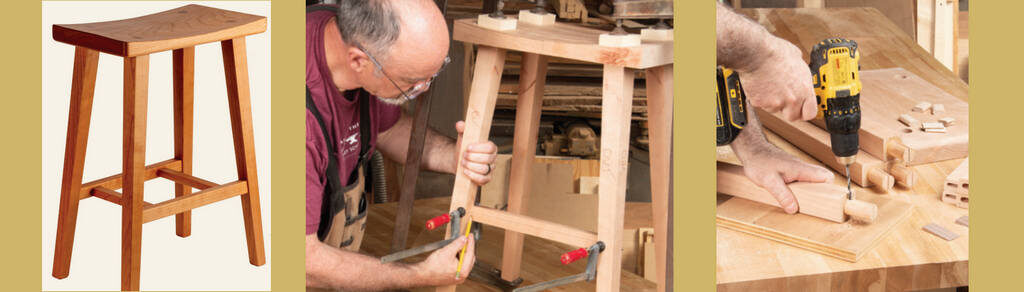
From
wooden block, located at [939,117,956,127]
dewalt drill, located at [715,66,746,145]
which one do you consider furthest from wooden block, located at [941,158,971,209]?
dewalt drill, located at [715,66,746,145]

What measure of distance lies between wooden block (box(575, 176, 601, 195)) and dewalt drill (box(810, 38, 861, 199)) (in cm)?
110

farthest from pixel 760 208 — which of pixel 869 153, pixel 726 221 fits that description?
pixel 869 153

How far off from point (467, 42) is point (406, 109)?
0.37m

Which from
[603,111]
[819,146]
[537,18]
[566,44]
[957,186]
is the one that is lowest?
[957,186]

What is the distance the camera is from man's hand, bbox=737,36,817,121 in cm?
475

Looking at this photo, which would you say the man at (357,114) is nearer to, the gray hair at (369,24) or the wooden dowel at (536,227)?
the gray hair at (369,24)

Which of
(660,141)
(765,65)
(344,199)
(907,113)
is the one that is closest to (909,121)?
(907,113)

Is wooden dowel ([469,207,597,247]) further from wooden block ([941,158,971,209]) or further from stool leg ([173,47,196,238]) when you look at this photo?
stool leg ([173,47,196,238])

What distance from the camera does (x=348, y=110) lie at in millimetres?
5102

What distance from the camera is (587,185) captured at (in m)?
5.66

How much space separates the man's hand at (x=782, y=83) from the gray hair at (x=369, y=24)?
1.22m

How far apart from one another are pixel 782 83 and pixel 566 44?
0.75 meters

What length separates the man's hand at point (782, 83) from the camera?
4.75 m

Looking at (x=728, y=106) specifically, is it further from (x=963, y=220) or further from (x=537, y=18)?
(x=963, y=220)
